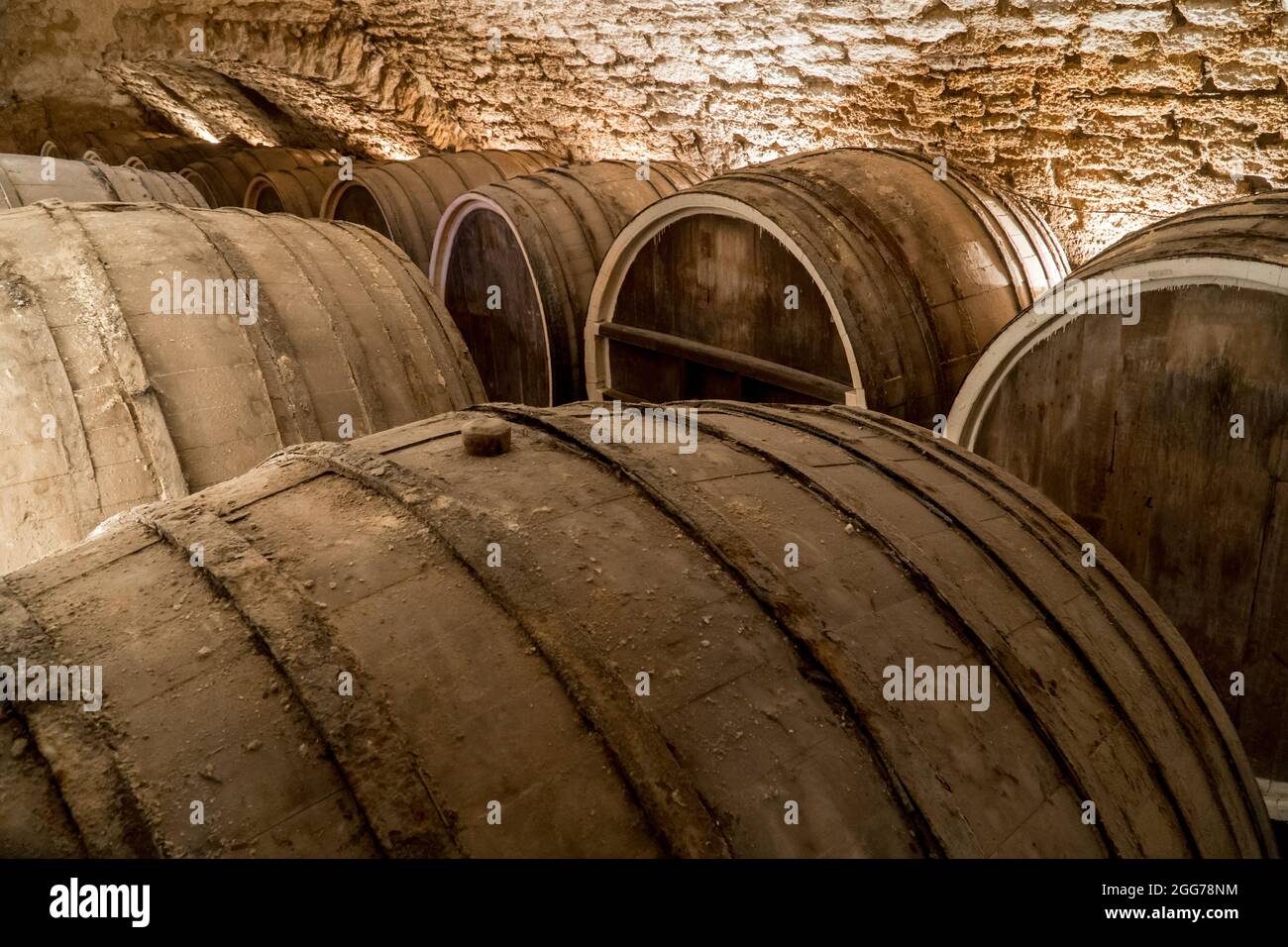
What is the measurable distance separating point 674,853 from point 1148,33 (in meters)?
3.83

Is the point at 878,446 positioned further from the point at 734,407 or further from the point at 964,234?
the point at 964,234

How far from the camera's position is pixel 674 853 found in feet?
2.97

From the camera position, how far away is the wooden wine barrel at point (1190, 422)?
2020mm

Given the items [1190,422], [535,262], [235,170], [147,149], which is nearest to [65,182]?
[535,262]

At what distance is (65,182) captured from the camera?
13.6 ft

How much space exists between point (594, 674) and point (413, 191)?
5.16 metres

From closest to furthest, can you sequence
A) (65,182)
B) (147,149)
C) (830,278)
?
(830,278) < (65,182) < (147,149)

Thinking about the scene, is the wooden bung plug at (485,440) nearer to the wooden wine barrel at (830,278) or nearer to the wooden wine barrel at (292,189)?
the wooden wine barrel at (830,278)

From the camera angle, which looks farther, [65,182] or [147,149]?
[147,149]

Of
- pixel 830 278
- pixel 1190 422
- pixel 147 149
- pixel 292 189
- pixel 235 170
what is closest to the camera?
pixel 1190 422

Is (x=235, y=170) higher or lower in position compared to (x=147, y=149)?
lower

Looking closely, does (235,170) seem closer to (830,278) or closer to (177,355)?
(177,355)

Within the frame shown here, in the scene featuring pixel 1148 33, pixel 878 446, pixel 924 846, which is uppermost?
pixel 1148 33

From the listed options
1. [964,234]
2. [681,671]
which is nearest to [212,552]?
[681,671]
